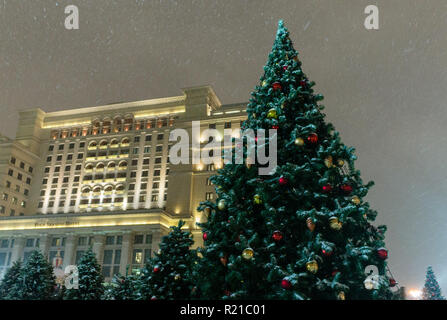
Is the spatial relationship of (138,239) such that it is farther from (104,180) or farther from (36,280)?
(36,280)

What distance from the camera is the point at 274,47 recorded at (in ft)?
42.5

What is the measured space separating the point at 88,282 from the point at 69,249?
34.4 meters

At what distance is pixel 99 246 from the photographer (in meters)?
63.2

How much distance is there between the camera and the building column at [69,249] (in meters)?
63.7

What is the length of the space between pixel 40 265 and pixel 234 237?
30375mm

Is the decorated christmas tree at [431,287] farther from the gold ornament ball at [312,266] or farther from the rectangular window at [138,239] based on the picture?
the gold ornament ball at [312,266]

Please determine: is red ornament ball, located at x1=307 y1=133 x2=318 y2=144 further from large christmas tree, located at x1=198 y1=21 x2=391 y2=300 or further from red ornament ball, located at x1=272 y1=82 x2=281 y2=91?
red ornament ball, located at x1=272 y1=82 x2=281 y2=91

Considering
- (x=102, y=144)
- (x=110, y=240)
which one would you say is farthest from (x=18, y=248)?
(x=102, y=144)

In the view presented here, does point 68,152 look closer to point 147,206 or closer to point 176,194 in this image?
point 147,206

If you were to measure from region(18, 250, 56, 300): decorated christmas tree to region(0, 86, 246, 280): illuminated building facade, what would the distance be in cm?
2501

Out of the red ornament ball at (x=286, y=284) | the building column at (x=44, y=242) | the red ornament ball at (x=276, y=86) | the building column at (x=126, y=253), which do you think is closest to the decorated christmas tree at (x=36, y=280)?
the building column at (x=126, y=253)

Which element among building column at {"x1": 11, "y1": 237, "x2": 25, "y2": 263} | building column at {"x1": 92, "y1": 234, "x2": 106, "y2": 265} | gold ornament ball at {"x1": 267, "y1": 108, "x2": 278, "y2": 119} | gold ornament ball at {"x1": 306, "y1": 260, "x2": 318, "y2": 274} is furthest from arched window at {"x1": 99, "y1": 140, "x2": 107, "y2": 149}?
gold ornament ball at {"x1": 306, "y1": 260, "x2": 318, "y2": 274}

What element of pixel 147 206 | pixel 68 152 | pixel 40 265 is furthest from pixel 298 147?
pixel 68 152

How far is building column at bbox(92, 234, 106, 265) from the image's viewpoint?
204 feet
